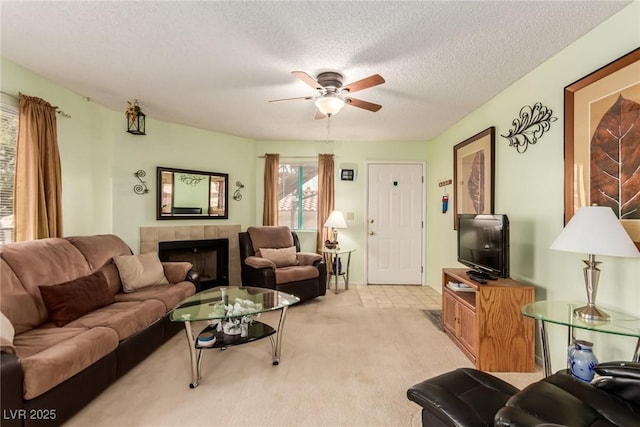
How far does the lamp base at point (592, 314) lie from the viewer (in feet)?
5.56

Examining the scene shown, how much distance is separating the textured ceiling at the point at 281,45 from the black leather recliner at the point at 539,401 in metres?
2.04

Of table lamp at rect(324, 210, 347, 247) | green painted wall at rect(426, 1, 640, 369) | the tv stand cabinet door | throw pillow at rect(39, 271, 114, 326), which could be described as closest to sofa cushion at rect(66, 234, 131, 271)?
throw pillow at rect(39, 271, 114, 326)

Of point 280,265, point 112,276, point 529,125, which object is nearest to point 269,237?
point 280,265

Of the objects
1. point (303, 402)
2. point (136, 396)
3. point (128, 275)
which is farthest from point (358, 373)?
A: point (128, 275)

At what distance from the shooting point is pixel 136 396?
6.56 feet

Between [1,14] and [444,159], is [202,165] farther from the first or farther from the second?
[444,159]

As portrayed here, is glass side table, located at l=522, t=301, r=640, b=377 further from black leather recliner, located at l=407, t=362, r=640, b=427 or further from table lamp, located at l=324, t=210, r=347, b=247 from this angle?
table lamp, located at l=324, t=210, r=347, b=247

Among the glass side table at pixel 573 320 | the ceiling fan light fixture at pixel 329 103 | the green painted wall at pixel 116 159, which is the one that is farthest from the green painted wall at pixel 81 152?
the glass side table at pixel 573 320

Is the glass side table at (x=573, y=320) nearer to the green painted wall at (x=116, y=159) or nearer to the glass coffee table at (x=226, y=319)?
the glass coffee table at (x=226, y=319)

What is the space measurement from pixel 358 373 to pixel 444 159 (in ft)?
11.3

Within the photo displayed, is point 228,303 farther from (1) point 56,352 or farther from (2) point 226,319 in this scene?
(1) point 56,352

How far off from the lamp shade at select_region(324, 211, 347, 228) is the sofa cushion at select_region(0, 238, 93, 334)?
3.10 meters

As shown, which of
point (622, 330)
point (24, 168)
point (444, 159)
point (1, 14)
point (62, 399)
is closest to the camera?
point (622, 330)

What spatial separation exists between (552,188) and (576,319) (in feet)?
3.56
